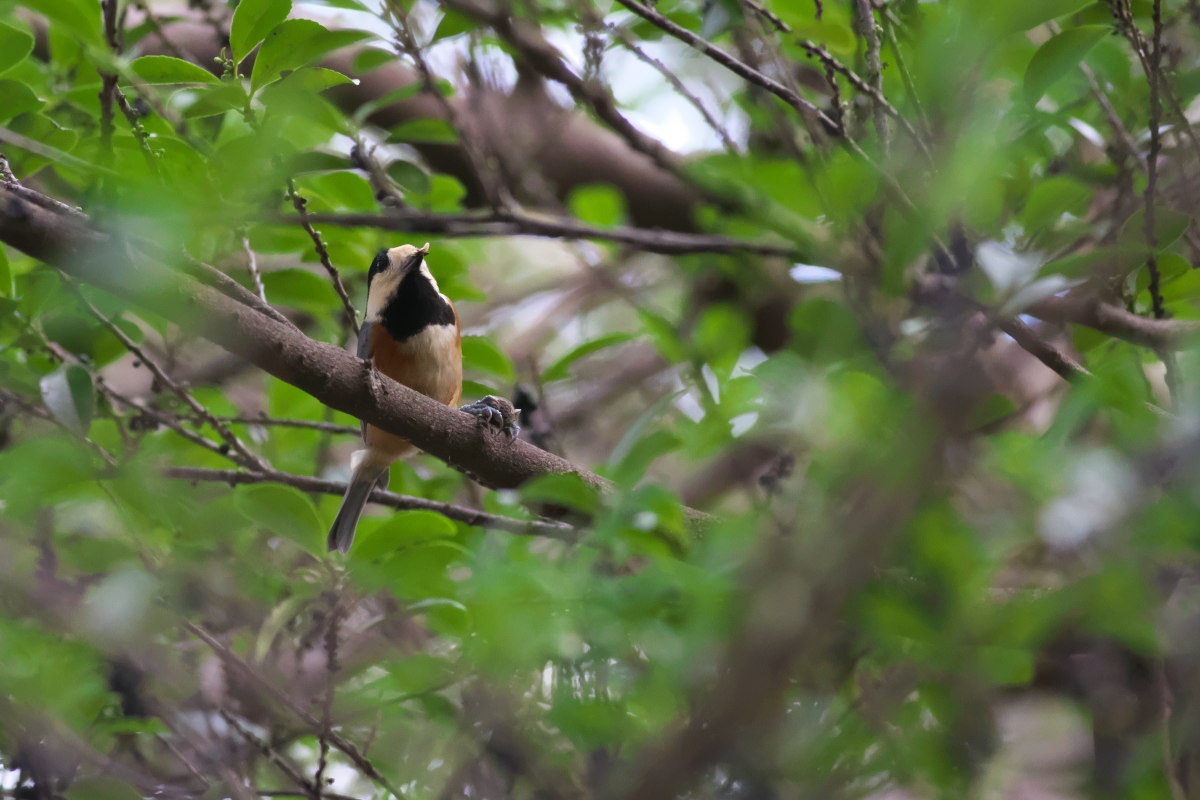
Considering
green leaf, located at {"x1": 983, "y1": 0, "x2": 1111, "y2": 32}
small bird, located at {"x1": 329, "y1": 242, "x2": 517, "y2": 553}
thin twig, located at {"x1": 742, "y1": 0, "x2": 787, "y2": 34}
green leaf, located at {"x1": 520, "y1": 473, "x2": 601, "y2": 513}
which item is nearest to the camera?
green leaf, located at {"x1": 983, "y1": 0, "x2": 1111, "y2": 32}

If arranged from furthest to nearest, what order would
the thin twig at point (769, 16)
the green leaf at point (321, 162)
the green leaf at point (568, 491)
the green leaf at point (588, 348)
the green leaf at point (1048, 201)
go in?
the green leaf at point (588, 348) < the green leaf at point (321, 162) < the thin twig at point (769, 16) < the green leaf at point (1048, 201) < the green leaf at point (568, 491)


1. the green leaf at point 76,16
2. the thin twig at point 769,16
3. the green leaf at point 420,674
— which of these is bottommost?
the green leaf at point 420,674

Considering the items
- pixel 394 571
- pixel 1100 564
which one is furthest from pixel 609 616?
pixel 394 571

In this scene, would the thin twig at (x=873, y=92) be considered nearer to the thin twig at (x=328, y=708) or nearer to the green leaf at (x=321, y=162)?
the green leaf at (x=321, y=162)

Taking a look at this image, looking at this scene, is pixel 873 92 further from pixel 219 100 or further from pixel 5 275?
pixel 5 275

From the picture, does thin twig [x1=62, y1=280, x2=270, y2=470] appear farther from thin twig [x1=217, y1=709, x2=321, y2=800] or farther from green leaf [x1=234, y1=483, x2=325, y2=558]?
thin twig [x1=217, y1=709, x2=321, y2=800]

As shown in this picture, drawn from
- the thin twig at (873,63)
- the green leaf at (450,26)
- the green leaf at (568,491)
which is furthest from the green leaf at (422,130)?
the green leaf at (568,491)

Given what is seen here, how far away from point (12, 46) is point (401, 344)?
4.73 feet

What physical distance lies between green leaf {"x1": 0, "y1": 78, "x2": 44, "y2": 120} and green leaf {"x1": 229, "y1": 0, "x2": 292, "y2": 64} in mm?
500

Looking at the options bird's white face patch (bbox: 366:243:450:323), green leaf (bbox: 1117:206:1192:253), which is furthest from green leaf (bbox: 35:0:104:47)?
green leaf (bbox: 1117:206:1192:253)

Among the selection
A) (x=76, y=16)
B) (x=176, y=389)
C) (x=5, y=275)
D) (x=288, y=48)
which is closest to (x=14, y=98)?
(x=76, y=16)

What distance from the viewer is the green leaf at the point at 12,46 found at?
6.73ft

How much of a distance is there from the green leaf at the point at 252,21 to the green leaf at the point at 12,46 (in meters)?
0.49

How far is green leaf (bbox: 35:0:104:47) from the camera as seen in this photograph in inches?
71.7
